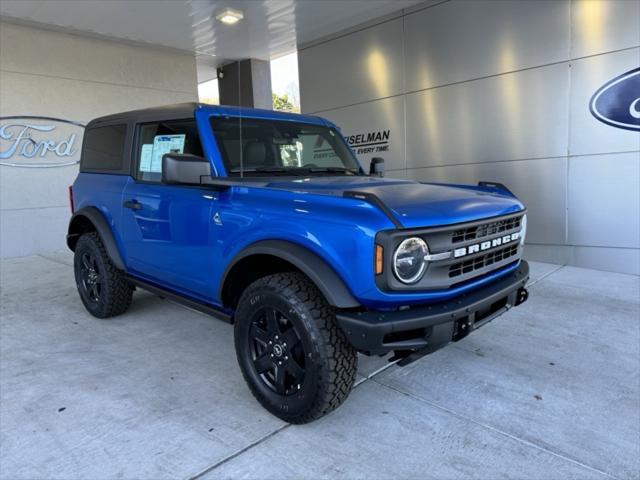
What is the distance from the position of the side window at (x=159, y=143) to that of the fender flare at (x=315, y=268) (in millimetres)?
996

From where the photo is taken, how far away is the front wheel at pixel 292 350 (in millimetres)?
2217

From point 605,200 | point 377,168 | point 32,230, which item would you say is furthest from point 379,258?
point 32,230

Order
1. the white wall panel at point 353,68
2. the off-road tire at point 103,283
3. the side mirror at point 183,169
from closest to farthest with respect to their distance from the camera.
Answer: the side mirror at point 183,169 < the off-road tire at point 103,283 < the white wall panel at point 353,68

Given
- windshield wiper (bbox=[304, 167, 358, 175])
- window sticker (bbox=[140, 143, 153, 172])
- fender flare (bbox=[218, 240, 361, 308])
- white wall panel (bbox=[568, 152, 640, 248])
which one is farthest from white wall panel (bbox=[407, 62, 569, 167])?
fender flare (bbox=[218, 240, 361, 308])

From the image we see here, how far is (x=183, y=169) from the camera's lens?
8.49ft

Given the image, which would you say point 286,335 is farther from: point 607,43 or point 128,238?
point 607,43

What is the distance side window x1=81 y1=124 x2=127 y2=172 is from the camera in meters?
3.79

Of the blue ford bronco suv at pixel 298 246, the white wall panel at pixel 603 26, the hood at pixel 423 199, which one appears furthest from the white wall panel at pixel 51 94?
the white wall panel at pixel 603 26

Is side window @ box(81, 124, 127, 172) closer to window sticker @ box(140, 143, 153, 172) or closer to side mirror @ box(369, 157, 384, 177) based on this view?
window sticker @ box(140, 143, 153, 172)

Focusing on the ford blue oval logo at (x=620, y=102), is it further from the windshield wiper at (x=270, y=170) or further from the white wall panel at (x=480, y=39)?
the windshield wiper at (x=270, y=170)

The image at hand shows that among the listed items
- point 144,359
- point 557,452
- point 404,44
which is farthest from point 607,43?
point 144,359

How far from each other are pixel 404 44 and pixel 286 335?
6.56 m

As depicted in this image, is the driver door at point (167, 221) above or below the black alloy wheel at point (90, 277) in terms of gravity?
above

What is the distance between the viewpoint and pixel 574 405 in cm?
262
